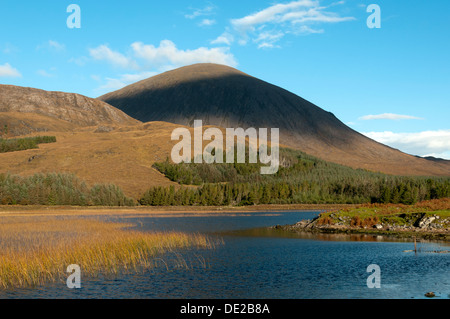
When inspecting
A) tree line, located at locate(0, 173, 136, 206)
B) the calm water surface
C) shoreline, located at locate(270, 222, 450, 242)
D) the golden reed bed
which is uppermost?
tree line, located at locate(0, 173, 136, 206)

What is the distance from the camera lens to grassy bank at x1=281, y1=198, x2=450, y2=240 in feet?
197

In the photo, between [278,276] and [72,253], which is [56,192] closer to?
[72,253]

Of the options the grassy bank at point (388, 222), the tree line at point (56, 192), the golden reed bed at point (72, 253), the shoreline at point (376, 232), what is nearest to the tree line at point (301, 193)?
the tree line at point (56, 192)

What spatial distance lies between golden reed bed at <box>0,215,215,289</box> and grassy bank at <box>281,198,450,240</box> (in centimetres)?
2363

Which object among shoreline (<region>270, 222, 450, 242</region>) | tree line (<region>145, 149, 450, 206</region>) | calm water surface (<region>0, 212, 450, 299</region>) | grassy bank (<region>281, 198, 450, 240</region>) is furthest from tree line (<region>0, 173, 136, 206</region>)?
calm water surface (<region>0, 212, 450, 299</region>)

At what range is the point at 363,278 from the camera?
3173 cm

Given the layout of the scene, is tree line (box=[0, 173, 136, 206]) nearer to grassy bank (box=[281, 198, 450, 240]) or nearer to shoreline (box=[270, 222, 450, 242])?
shoreline (box=[270, 222, 450, 242])

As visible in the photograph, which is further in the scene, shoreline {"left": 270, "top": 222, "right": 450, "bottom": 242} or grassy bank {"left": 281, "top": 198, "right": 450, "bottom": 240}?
grassy bank {"left": 281, "top": 198, "right": 450, "bottom": 240}

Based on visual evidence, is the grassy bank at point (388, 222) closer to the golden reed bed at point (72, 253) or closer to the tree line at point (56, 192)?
the golden reed bed at point (72, 253)

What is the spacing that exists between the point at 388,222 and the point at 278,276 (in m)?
38.4

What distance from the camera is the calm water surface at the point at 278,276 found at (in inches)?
1086
